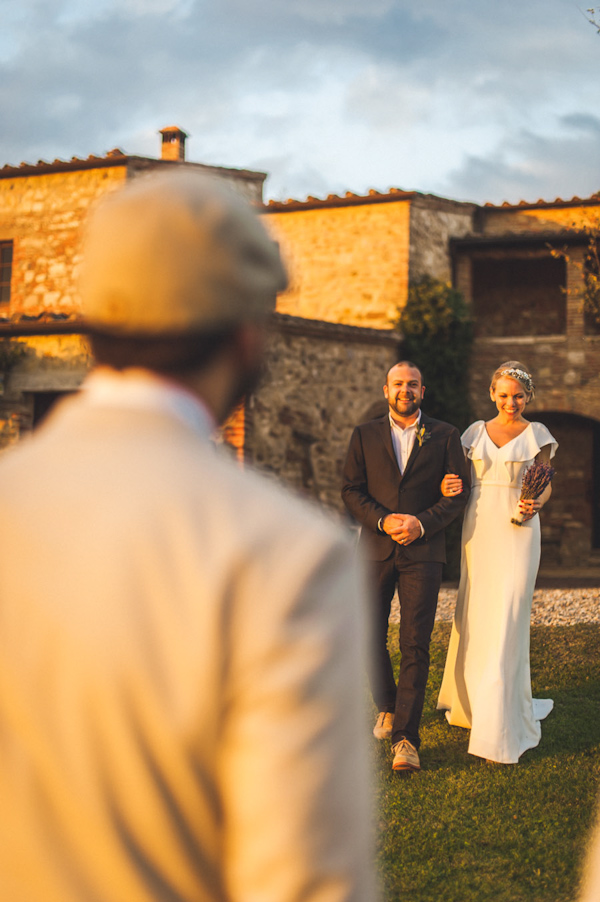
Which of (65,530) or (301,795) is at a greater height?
(65,530)

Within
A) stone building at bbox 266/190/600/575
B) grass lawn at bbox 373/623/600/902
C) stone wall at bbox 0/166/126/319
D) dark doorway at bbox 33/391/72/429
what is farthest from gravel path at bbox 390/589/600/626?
stone wall at bbox 0/166/126/319

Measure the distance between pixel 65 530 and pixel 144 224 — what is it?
0.37 m

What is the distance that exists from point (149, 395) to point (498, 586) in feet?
15.2

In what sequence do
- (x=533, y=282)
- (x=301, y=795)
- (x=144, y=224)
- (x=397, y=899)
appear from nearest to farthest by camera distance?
(x=301, y=795), (x=144, y=224), (x=397, y=899), (x=533, y=282)

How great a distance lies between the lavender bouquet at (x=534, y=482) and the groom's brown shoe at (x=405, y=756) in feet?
4.94

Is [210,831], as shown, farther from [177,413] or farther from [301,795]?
[177,413]

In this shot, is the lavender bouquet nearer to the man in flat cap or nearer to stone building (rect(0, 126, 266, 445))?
the man in flat cap

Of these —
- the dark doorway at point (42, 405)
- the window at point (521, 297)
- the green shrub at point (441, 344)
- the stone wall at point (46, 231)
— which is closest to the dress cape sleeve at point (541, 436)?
the green shrub at point (441, 344)

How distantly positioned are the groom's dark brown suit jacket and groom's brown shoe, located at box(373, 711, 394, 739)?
100 centimetres

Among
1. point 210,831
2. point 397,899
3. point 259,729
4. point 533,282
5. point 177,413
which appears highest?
point 533,282

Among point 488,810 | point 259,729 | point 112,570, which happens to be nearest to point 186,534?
point 112,570

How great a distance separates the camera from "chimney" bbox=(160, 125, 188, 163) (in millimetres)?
17422

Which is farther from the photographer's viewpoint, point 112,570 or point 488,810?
point 488,810

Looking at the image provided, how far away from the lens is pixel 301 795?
0.88 metres
